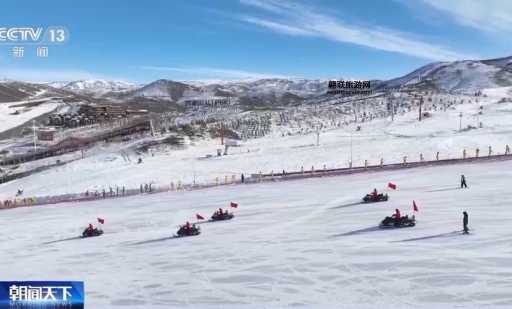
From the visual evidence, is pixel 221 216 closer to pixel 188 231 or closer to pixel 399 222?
pixel 188 231

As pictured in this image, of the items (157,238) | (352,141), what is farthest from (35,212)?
(352,141)

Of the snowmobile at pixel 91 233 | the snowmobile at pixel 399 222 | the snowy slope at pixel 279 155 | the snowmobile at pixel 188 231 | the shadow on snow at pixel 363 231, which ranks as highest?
the snowy slope at pixel 279 155

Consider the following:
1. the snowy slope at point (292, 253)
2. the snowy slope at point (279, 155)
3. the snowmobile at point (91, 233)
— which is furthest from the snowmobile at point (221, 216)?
the snowy slope at point (279, 155)

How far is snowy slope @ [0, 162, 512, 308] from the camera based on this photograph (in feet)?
64.5

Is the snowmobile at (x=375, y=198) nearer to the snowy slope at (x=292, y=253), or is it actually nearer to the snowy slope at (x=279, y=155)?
the snowy slope at (x=292, y=253)

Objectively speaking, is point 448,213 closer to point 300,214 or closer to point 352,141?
point 300,214

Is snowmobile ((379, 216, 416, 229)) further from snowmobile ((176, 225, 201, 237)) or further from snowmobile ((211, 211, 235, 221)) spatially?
snowmobile ((211, 211, 235, 221))

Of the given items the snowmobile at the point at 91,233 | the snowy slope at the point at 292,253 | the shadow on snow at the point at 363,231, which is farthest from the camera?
the snowmobile at the point at 91,233

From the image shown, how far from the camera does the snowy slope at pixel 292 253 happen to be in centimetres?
1967

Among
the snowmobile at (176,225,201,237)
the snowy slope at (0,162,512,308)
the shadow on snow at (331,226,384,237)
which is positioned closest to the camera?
the snowy slope at (0,162,512,308)

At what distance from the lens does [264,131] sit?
119938 mm

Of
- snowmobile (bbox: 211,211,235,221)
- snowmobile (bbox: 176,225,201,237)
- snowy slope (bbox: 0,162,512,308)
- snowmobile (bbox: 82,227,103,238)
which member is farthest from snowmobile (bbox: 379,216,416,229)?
snowmobile (bbox: 82,227,103,238)

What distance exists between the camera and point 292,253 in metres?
25.5

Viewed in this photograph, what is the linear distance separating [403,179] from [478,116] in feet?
181
